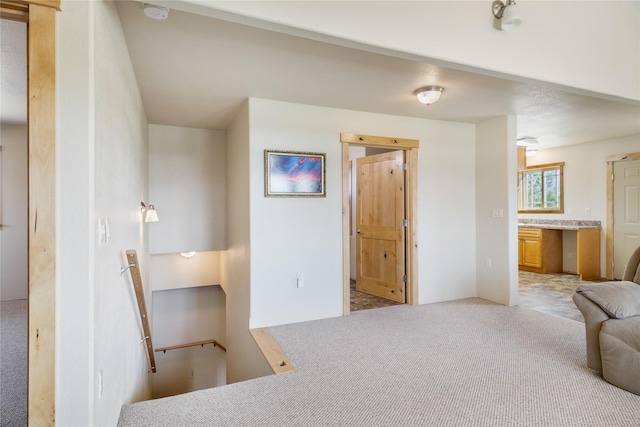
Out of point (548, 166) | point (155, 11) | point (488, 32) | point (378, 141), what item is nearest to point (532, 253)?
point (548, 166)

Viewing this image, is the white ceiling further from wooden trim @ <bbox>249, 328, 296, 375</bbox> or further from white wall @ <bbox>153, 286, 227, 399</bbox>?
white wall @ <bbox>153, 286, 227, 399</bbox>

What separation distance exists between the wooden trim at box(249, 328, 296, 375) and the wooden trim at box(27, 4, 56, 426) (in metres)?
1.48

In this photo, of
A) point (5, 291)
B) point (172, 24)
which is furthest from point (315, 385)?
point (5, 291)

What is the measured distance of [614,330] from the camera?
2256 mm

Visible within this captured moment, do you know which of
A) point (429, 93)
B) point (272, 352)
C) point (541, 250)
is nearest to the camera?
point (272, 352)

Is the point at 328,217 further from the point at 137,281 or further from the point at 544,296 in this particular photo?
the point at 544,296

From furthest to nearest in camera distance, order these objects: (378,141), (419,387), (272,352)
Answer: (378,141)
(272,352)
(419,387)

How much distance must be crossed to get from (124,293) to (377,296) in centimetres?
323

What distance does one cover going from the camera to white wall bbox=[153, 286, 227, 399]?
5.38m

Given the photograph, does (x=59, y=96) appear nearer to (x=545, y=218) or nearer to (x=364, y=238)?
(x=364, y=238)

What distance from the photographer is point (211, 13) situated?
169cm

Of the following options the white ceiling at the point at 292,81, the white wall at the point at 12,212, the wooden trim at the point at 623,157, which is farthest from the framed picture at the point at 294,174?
the wooden trim at the point at 623,157

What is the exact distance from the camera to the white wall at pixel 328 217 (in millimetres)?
3496

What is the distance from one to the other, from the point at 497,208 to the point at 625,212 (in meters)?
2.90
